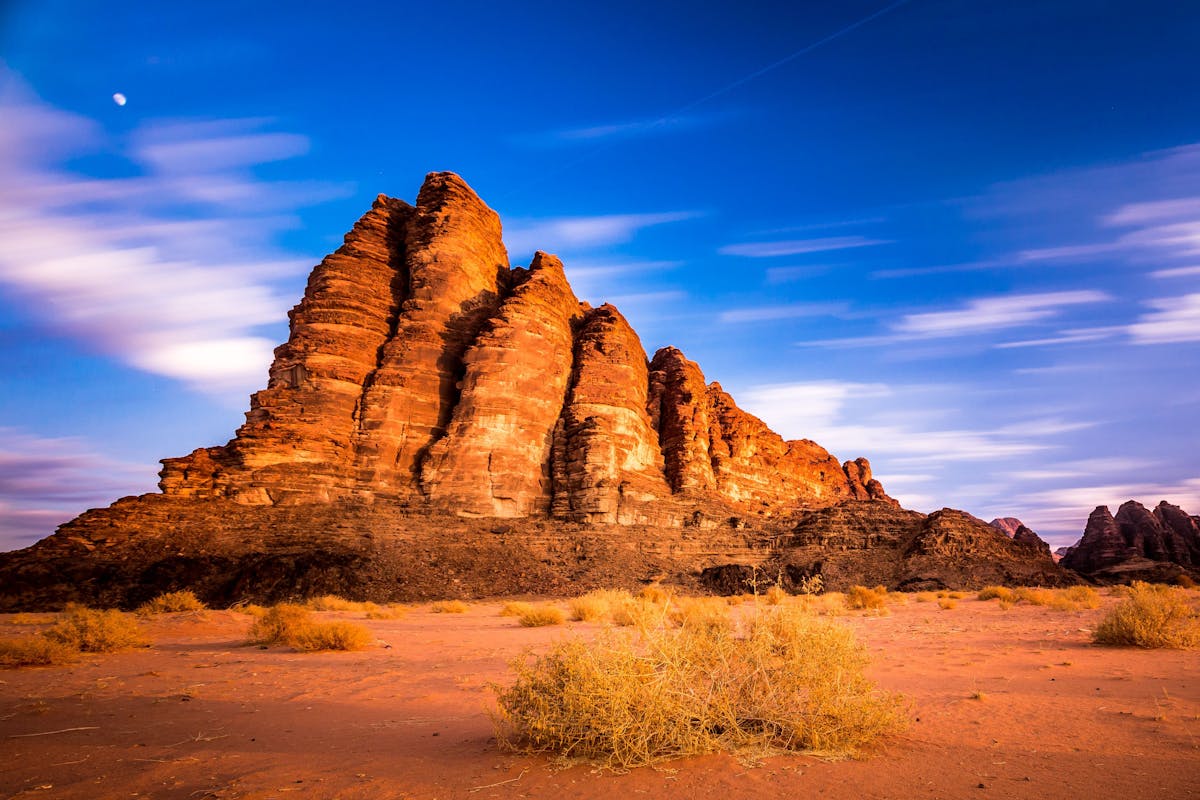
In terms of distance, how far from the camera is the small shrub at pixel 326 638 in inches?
513

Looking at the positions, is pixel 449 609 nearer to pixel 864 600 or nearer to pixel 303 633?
pixel 303 633

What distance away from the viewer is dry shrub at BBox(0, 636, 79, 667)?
10616mm

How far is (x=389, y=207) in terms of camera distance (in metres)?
66.4

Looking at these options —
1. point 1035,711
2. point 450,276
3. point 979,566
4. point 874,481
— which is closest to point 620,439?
point 450,276

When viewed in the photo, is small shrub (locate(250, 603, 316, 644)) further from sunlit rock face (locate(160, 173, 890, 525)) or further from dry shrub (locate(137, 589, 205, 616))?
sunlit rock face (locate(160, 173, 890, 525))

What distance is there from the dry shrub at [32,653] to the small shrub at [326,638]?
3869 millimetres

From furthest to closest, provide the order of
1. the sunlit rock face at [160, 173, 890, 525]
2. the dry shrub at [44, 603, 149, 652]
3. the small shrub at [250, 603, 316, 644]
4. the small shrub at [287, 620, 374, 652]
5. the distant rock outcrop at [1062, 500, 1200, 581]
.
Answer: the distant rock outcrop at [1062, 500, 1200, 581] → the sunlit rock face at [160, 173, 890, 525] → the small shrub at [250, 603, 316, 644] → the small shrub at [287, 620, 374, 652] → the dry shrub at [44, 603, 149, 652]

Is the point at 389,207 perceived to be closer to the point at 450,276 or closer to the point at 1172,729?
the point at 450,276

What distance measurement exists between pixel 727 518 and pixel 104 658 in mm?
46321

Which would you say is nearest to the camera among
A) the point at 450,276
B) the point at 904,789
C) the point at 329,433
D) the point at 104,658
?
the point at 904,789

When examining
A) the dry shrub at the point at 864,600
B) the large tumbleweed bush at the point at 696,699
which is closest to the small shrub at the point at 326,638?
the large tumbleweed bush at the point at 696,699

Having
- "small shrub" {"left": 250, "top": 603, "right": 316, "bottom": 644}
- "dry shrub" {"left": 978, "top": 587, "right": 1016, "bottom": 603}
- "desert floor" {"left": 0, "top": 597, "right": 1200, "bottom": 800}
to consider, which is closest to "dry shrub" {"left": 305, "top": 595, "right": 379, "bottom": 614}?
"small shrub" {"left": 250, "top": 603, "right": 316, "bottom": 644}

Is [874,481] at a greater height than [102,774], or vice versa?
[874,481]

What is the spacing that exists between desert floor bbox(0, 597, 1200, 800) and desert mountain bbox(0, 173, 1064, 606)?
943 inches
